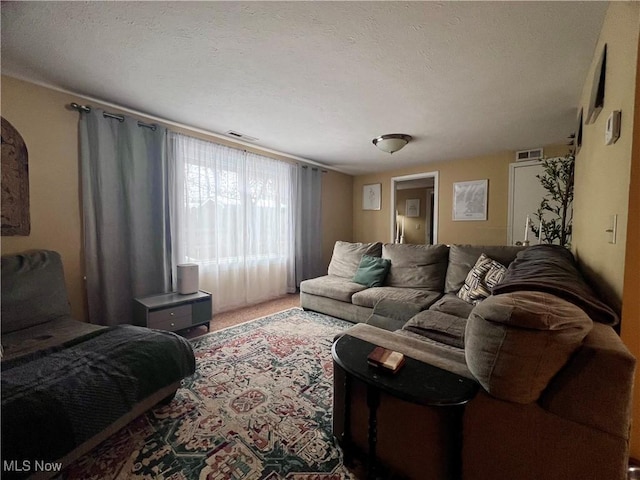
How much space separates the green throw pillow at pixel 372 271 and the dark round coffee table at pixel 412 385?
2.00 m

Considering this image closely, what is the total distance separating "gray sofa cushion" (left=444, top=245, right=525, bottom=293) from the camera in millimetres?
2457

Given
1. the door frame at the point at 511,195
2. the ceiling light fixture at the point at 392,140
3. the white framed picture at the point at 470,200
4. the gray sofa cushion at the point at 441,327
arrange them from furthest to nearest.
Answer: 1. the white framed picture at the point at 470,200
2. the door frame at the point at 511,195
3. the ceiling light fixture at the point at 392,140
4. the gray sofa cushion at the point at 441,327

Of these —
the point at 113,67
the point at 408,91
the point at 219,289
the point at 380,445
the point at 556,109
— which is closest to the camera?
the point at 380,445

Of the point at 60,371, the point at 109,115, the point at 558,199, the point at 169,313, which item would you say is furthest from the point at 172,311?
the point at 558,199

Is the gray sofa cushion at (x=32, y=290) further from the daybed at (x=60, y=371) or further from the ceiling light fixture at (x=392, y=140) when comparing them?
the ceiling light fixture at (x=392, y=140)

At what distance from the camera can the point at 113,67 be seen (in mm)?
1757

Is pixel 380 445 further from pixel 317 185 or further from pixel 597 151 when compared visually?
pixel 317 185

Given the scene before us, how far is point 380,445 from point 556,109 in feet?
10.3

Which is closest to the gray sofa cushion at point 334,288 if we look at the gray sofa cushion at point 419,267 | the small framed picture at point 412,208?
the gray sofa cushion at point 419,267

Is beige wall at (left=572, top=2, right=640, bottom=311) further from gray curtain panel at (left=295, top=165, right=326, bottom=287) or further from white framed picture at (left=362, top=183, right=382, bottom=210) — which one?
white framed picture at (left=362, top=183, right=382, bottom=210)

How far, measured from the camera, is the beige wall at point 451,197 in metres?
3.78

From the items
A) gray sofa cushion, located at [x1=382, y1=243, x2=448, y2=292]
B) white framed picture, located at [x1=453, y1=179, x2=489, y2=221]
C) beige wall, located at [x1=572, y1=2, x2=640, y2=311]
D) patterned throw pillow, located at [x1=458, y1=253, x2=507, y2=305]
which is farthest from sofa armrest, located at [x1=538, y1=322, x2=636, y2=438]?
white framed picture, located at [x1=453, y1=179, x2=489, y2=221]

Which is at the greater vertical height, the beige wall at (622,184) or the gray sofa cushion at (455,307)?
the beige wall at (622,184)

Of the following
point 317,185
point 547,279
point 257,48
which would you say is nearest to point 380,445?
point 547,279
